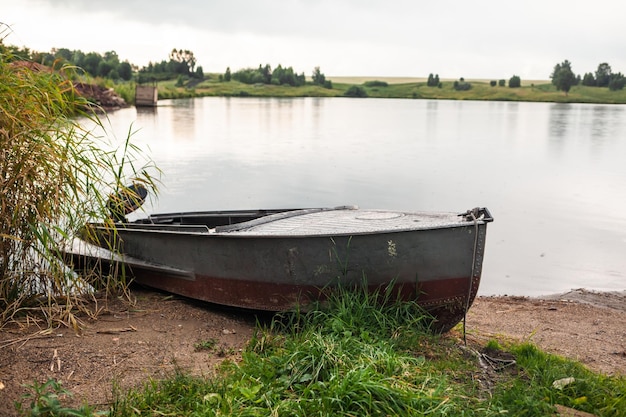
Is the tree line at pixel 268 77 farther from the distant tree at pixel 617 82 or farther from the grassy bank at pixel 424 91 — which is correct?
the distant tree at pixel 617 82

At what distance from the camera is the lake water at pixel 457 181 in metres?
10.5

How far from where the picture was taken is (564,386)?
14.2ft

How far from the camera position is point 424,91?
111 meters

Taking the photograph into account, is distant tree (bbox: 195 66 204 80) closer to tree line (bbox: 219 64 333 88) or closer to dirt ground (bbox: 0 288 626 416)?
tree line (bbox: 219 64 333 88)

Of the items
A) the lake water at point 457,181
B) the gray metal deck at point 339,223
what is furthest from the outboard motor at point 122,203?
the lake water at point 457,181

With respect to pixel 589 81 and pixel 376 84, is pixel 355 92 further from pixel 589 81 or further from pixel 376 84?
pixel 589 81

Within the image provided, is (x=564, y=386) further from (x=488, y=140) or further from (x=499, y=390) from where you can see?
(x=488, y=140)

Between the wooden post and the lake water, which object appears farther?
the wooden post

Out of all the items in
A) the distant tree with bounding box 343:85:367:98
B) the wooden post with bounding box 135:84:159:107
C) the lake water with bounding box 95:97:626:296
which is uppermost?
the distant tree with bounding box 343:85:367:98

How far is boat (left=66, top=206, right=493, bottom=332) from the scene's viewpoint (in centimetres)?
542

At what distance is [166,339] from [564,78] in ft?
352

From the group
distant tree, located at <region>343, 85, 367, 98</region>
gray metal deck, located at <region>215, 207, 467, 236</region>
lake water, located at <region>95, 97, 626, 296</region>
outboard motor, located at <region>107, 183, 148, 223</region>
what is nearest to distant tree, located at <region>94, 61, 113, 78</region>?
distant tree, located at <region>343, 85, 367, 98</region>

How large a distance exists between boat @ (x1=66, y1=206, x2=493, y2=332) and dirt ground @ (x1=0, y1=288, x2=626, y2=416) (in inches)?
14.5

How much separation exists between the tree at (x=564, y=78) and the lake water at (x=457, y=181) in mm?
73472
